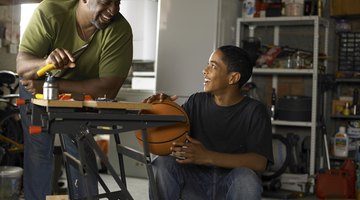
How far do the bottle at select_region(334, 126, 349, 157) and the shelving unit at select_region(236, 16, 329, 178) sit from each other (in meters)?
0.28

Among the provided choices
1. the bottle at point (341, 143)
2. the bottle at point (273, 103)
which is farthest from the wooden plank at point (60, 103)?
the bottle at point (341, 143)

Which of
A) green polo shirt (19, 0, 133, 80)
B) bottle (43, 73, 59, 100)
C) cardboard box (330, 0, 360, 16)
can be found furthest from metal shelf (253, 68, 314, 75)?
bottle (43, 73, 59, 100)

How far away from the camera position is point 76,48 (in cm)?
255

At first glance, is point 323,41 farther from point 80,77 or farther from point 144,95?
point 80,77

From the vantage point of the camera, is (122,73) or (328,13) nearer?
(122,73)

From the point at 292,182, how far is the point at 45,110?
3437mm

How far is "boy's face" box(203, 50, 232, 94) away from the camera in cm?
247

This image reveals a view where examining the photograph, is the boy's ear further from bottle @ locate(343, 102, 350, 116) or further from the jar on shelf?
the jar on shelf

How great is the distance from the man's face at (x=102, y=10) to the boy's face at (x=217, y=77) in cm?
51

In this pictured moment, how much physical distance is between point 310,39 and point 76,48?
3.35 metres

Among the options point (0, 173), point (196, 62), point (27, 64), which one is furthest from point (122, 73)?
point (196, 62)

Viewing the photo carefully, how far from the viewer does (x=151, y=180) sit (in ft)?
6.97

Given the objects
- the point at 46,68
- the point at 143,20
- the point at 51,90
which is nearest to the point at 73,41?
the point at 46,68

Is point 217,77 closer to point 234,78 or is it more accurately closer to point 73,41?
point 234,78
